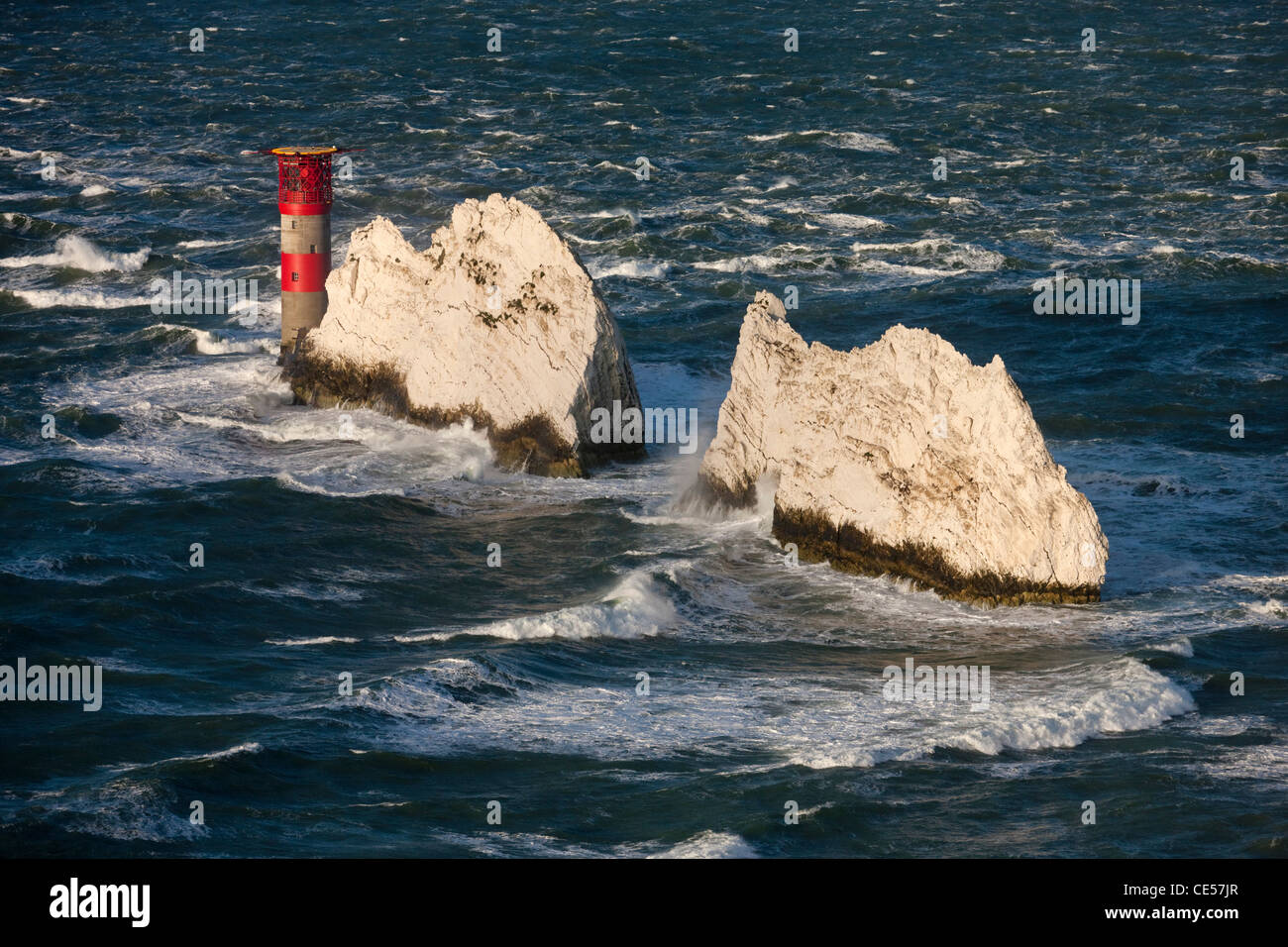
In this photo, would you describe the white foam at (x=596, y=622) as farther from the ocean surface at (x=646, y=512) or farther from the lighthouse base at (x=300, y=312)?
the lighthouse base at (x=300, y=312)

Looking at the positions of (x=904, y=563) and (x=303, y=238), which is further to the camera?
(x=303, y=238)

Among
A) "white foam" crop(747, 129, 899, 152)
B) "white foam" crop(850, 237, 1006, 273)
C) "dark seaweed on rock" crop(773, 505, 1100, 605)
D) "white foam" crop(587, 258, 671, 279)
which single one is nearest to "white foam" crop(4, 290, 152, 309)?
"white foam" crop(587, 258, 671, 279)

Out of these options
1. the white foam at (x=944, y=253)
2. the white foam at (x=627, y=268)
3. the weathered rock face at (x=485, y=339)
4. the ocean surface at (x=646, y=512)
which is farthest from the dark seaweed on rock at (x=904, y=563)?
the white foam at (x=944, y=253)

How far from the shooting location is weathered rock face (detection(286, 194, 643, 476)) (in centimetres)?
4750

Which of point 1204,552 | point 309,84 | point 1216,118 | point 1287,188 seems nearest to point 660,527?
point 1204,552

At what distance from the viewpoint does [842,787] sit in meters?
30.0

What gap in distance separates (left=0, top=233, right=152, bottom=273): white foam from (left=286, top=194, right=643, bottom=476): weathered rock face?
19.4 metres

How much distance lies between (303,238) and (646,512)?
16389 mm

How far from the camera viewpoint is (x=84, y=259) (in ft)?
232

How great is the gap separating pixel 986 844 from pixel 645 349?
3192 centimetres

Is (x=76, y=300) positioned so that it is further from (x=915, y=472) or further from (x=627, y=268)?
(x=915, y=472)

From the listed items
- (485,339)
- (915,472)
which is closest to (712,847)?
(915,472)

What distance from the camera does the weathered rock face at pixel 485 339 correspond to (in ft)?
Result: 156

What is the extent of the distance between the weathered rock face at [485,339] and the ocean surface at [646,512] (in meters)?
1.21
